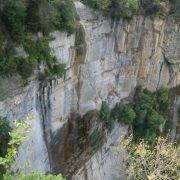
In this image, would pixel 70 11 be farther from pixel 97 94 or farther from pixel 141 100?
pixel 141 100

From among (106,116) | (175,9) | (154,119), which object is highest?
(175,9)

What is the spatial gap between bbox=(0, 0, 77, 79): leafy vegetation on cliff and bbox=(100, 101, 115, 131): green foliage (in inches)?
169

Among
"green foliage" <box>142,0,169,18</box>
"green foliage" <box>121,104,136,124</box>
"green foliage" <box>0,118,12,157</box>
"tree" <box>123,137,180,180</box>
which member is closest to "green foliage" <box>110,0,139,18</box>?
"green foliage" <box>142,0,169,18</box>

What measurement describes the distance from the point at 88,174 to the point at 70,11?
7366 millimetres

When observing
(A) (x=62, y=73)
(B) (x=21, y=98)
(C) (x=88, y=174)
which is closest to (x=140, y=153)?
(C) (x=88, y=174)

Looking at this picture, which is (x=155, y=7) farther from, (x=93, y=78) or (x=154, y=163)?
(x=154, y=163)

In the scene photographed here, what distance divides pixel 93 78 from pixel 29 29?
5426 mm

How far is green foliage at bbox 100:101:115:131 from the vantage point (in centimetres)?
2247

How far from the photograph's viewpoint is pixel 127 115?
2358cm

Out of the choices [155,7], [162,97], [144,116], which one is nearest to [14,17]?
[155,7]

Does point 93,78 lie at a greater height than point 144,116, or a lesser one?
greater

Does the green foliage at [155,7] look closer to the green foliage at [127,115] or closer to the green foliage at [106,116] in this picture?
the green foliage at [127,115]

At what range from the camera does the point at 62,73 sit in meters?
19.0

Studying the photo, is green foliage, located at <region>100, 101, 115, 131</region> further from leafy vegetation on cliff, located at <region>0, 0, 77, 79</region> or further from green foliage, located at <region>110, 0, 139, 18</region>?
leafy vegetation on cliff, located at <region>0, 0, 77, 79</region>
